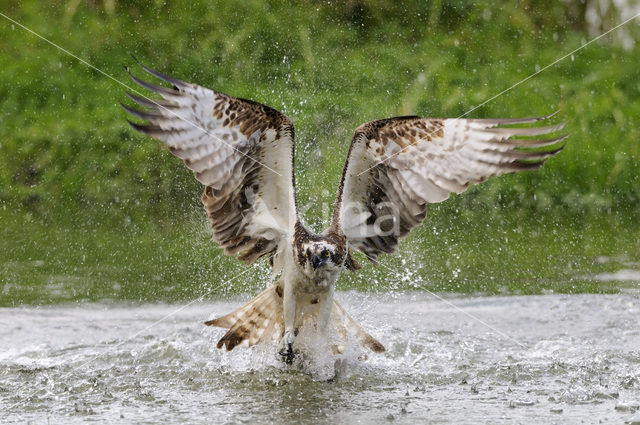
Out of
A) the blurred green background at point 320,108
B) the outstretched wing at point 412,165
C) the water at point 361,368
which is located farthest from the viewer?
the blurred green background at point 320,108

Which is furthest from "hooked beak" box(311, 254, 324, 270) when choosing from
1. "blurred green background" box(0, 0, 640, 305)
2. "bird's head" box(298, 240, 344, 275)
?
"blurred green background" box(0, 0, 640, 305)

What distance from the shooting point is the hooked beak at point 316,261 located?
6.05 m

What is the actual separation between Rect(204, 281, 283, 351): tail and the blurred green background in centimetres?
210

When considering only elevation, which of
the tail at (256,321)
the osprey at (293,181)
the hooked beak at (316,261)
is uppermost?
the osprey at (293,181)

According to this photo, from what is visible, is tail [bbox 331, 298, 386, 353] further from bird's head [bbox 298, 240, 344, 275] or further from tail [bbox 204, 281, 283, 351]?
bird's head [bbox 298, 240, 344, 275]

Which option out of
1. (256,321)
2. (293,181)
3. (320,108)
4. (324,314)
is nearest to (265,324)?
(256,321)

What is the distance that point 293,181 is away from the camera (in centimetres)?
623

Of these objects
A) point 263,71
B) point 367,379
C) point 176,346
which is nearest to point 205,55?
point 263,71

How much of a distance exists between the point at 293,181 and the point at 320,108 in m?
5.30

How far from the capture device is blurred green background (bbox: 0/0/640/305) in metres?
9.45

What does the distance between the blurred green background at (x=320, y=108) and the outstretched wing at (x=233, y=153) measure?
234 centimetres

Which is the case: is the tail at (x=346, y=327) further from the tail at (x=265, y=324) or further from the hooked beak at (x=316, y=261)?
the hooked beak at (x=316, y=261)

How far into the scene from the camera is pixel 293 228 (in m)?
6.39

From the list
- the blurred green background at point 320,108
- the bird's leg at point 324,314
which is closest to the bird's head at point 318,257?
the bird's leg at point 324,314
